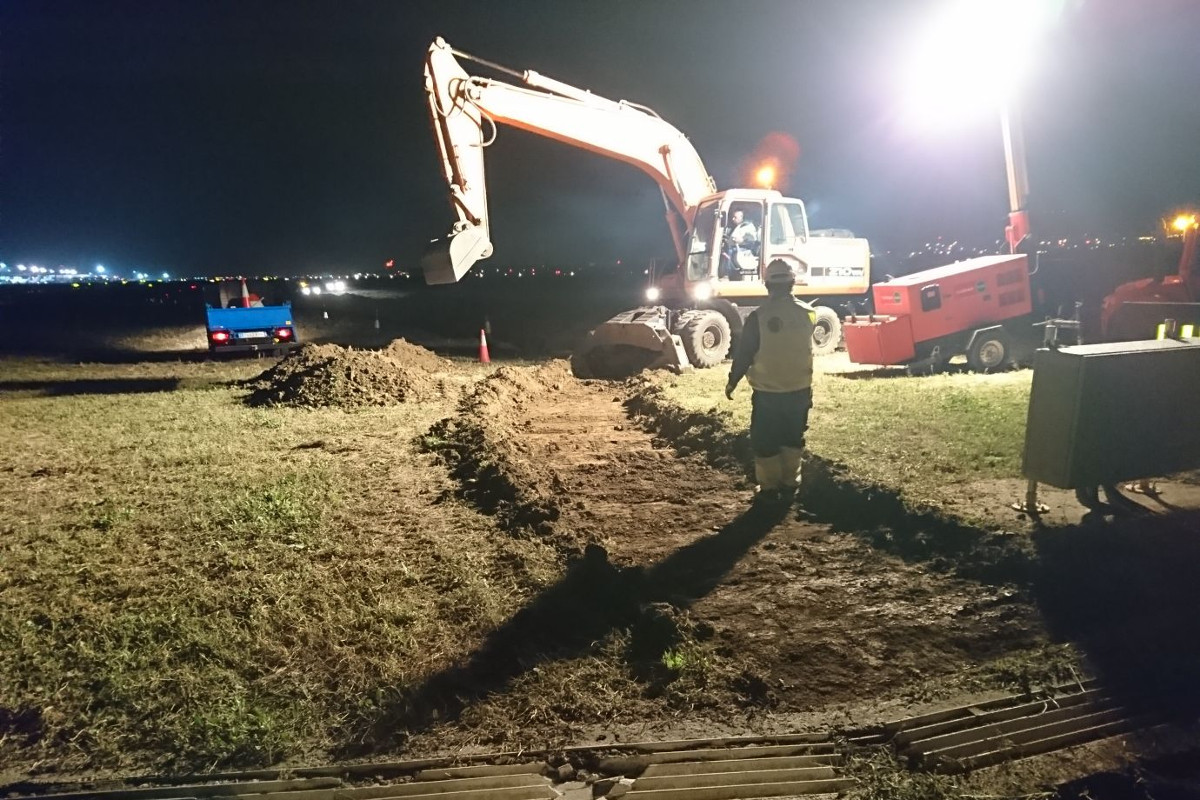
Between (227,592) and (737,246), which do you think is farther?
(737,246)

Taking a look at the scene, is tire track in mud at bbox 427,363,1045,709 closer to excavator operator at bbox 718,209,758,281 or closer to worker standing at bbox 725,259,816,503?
worker standing at bbox 725,259,816,503

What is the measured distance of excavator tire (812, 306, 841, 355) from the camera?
47.5ft

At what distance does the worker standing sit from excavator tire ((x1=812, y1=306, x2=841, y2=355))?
9.42 m

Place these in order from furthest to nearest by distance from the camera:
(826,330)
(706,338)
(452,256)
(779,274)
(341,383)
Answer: (826,330), (706,338), (341,383), (452,256), (779,274)

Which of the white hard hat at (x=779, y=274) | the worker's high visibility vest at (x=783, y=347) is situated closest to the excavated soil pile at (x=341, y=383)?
the worker's high visibility vest at (x=783, y=347)

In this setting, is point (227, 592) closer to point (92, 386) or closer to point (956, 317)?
point (956, 317)

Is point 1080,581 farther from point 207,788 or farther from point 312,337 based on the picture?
point 312,337

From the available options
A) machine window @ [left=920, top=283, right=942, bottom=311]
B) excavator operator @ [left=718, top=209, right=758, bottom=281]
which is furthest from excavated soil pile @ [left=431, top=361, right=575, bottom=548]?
machine window @ [left=920, top=283, right=942, bottom=311]

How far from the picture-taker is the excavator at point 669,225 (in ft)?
33.0

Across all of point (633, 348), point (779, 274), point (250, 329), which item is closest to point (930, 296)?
point (633, 348)

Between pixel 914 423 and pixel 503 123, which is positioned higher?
pixel 503 123

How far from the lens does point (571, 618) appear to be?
391 cm

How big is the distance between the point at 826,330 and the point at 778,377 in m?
9.96

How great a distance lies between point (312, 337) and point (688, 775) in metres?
22.9
